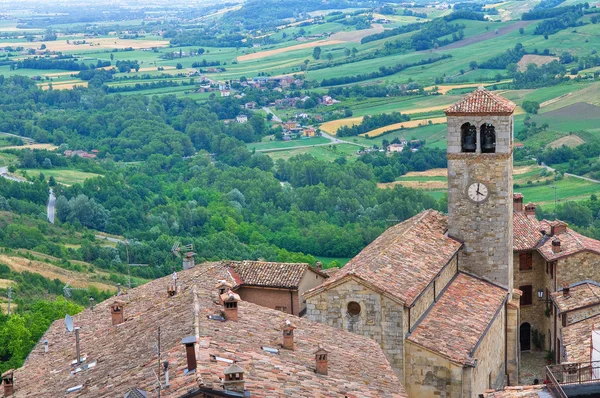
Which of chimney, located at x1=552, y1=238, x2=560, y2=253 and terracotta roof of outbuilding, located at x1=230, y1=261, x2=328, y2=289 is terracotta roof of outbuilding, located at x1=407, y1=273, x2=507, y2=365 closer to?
chimney, located at x1=552, y1=238, x2=560, y2=253

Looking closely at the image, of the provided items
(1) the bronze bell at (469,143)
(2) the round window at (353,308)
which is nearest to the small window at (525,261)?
(1) the bronze bell at (469,143)

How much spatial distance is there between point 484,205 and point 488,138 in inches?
89.6

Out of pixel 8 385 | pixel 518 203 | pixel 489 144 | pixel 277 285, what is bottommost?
pixel 277 285

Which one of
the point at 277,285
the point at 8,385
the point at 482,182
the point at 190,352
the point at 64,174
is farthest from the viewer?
the point at 64,174

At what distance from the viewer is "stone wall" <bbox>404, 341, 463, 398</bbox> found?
106 ft

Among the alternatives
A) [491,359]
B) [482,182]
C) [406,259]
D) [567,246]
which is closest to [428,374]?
[406,259]

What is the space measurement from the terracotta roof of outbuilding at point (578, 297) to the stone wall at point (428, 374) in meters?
9.54

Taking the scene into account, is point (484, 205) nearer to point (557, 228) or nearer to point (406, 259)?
point (406, 259)

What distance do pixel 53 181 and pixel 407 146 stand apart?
113ft

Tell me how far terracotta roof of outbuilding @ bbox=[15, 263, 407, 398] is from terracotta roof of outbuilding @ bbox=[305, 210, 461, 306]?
8.44 ft

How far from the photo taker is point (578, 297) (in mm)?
41125

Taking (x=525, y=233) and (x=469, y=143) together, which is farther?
(x=525, y=233)

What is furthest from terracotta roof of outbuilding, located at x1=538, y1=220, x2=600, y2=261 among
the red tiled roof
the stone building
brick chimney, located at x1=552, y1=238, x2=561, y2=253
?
the stone building

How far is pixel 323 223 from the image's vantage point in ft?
284
